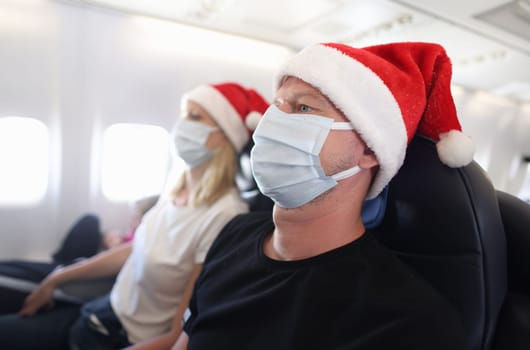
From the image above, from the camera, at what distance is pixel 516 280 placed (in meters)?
0.75

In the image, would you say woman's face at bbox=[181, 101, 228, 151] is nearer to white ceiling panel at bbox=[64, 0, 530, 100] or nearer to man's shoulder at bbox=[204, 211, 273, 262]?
man's shoulder at bbox=[204, 211, 273, 262]

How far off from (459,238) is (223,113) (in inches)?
42.1

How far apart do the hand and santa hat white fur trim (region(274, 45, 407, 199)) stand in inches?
64.8

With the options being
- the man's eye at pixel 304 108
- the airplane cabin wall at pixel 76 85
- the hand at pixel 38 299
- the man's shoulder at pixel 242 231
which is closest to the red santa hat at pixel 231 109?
the man's shoulder at pixel 242 231

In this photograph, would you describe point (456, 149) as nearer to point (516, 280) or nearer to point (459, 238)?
point (459, 238)

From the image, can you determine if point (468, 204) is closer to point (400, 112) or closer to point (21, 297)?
point (400, 112)

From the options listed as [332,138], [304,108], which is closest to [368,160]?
[332,138]

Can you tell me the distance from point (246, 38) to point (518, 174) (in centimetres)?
198

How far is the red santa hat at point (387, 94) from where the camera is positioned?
0.74 meters

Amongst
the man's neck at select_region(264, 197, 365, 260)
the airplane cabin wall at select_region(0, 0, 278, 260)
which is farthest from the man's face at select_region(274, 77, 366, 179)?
the airplane cabin wall at select_region(0, 0, 278, 260)

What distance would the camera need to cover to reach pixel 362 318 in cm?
66

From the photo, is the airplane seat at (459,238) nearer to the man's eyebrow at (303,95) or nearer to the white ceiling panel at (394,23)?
the man's eyebrow at (303,95)

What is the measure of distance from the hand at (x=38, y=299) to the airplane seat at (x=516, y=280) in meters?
1.83

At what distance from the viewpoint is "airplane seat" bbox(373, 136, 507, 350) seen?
2.15 ft
